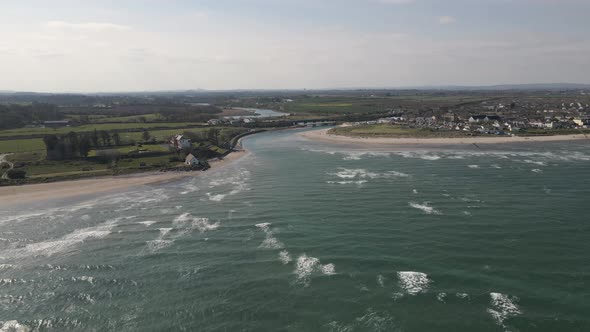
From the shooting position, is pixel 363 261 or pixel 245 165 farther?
pixel 245 165

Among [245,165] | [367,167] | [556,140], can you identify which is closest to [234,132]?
[245,165]

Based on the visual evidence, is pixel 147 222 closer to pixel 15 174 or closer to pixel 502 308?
pixel 502 308

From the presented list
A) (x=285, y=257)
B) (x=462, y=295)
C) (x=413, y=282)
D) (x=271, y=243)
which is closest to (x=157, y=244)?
(x=271, y=243)

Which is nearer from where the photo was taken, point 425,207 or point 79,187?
point 425,207

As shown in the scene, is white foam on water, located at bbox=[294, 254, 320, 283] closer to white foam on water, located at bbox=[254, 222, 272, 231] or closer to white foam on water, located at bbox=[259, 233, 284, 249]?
white foam on water, located at bbox=[259, 233, 284, 249]

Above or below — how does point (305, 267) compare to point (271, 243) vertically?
below

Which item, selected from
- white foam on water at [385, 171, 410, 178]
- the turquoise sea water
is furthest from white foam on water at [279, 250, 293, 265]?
white foam on water at [385, 171, 410, 178]

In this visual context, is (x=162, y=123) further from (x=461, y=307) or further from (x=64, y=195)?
(x=461, y=307)
